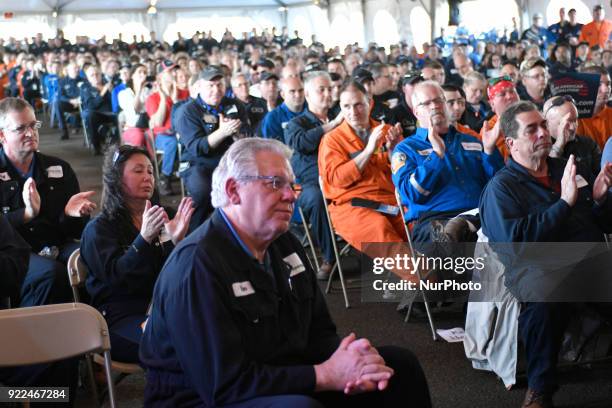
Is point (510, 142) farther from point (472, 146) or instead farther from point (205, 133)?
point (205, 133)

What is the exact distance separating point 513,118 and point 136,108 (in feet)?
19.3

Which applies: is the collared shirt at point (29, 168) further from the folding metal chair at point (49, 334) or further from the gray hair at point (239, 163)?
the gray hair at point (239, 163)

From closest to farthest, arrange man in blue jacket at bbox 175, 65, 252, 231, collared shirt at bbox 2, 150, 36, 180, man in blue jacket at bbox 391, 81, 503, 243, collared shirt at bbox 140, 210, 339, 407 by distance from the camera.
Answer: collared shirt at bbox 140, 210, 339, 407
collared shirt at bbox 2, 150, 36, 180
man in blue jacket at bbox 391, 81, 503, 243
man in blue jacket at bbox 175, 65, 252, 231

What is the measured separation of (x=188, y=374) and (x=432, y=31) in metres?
22.2

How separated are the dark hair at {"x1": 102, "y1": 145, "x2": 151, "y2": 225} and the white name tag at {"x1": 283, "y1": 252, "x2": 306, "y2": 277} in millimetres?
1086

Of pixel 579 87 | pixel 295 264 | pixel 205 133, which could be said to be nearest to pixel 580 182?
pixel 579 87

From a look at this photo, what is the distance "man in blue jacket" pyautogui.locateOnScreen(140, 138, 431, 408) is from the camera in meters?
1.89

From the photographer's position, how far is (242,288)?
1986mm

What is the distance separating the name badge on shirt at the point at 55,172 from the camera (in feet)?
12.9

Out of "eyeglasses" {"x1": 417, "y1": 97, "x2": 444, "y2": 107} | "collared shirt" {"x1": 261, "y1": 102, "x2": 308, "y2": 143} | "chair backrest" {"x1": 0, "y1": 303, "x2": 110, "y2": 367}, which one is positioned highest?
"eyeglasses" {"x1": 417, "y1": 97, "x2": 444, "y2": 107}

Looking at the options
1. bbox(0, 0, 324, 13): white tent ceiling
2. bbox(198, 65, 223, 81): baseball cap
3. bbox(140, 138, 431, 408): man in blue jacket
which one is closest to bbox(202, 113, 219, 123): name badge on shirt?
bbox(198, 65, 223, 81): baseball cap

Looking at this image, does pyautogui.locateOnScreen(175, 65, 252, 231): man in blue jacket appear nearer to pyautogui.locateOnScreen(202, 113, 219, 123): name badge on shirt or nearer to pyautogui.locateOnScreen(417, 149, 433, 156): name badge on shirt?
pyautogui.locateOnScreen(202, 113, 219, 123): name badge on shirt

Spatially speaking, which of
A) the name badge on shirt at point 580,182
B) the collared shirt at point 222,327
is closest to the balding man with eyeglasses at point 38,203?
the collared shirt at point 222,327

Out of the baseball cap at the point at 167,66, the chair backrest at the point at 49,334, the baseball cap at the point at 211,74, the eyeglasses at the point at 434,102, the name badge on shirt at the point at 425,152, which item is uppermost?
the baseball cap at the point at 167,66
